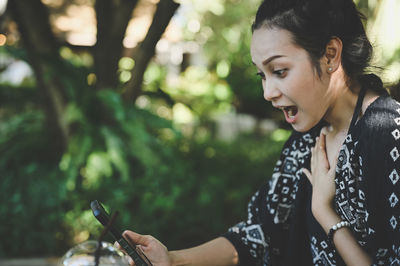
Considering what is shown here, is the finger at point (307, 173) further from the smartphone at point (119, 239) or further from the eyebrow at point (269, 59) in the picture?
the smartphone at point (119, 239)

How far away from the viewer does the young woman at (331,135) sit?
149 cm

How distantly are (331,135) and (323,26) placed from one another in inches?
16.4

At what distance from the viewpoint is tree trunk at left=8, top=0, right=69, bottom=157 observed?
4.57 meters

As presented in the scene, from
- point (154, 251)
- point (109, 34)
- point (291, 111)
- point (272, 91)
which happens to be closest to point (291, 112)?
point (291, 111)

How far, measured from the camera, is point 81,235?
4.28 meters

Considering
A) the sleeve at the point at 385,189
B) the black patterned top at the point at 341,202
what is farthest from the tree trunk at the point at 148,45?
the sleeve at the point at 385,189

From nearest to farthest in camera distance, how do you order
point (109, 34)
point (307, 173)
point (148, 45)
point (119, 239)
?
1. point (119, 239)
2. point (307, 173)
3. point (148, 45)
4. point (109, 34)

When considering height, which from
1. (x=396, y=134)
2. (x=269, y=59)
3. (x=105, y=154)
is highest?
(x=105, y=154)

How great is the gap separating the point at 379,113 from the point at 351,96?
18 cm

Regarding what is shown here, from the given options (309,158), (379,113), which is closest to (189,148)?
(309,158)

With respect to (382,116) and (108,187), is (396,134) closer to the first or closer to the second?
(382,116)

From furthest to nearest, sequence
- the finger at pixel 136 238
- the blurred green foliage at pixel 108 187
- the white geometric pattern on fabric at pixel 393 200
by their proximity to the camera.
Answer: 1. the blurred green foliage at pixel 108 187
2. the finger at pixel 136 238
3. the white geometric pattern on fabric at pixel 393 200

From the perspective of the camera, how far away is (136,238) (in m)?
1.58

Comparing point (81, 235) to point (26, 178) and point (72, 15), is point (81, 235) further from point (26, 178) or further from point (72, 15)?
point (72, 15)
